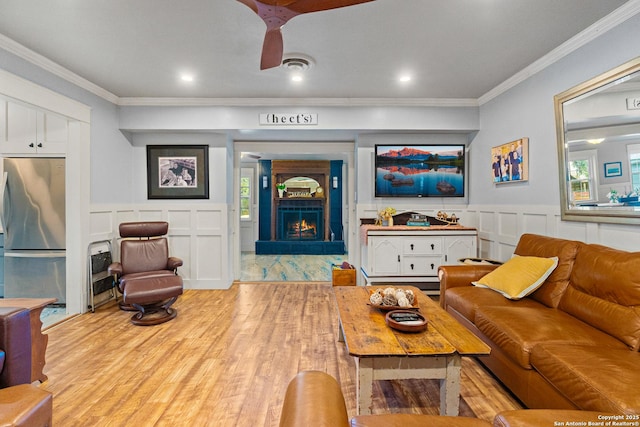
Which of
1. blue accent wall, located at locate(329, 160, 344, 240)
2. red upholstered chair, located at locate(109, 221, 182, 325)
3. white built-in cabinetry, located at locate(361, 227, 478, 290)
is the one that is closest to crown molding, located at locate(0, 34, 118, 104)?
red upholstered chair, located at locate(109, 221, 182, 325)

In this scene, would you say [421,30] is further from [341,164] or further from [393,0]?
[341,164]

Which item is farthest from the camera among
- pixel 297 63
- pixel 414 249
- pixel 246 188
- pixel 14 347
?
pixel 246 188

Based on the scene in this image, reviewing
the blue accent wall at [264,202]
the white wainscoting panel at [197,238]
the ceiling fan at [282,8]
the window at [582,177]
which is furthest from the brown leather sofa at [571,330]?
the blue accent wall at [264,202]

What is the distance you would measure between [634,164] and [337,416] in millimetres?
2675

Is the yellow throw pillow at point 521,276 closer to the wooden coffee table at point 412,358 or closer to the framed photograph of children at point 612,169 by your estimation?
the framed photograph of children at point 612,169

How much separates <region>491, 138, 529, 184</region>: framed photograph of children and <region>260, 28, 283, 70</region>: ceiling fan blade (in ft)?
9.11

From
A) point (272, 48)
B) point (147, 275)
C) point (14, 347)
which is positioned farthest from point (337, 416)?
point (147, 275)

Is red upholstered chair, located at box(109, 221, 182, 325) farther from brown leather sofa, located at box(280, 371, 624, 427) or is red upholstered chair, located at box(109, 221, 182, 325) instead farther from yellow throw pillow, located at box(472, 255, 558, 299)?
yellow throw pillow, located at box(472, 255, 558, 299)

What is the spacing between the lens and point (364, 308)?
226 cm

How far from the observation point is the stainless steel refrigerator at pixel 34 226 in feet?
11.9

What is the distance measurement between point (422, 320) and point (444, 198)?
124 inches

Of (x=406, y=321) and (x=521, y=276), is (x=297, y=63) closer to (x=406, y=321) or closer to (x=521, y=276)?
(x=406, y=321)

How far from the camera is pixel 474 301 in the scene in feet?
8.16

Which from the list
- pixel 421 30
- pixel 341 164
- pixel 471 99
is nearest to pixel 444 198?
pixel 471 99
